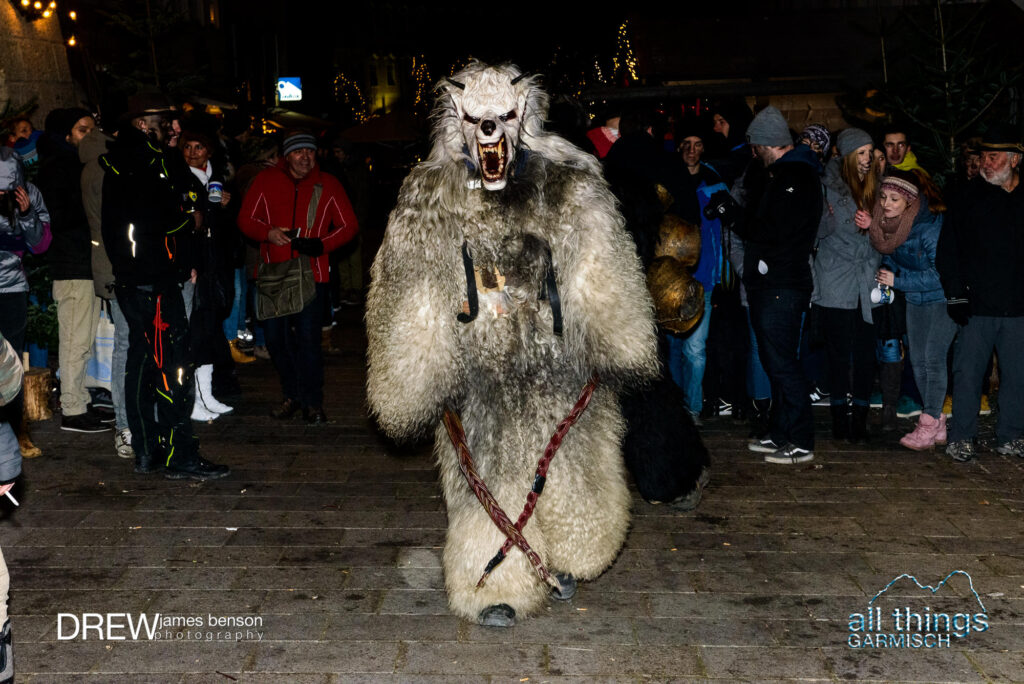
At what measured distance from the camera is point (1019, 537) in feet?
19.3

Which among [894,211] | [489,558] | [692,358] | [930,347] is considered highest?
[894,211]

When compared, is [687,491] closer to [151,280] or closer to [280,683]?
[280,683]

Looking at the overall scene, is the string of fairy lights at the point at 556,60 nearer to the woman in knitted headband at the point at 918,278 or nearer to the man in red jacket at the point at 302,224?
the man in red jacket at the point at 302,224

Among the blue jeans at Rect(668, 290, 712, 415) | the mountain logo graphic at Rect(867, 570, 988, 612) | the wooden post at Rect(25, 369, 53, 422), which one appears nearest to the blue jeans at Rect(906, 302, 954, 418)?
the blue jeans at Rect(668, 290, 712, 415)

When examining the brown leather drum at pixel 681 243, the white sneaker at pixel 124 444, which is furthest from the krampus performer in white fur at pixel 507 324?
the white sneaker at pixel 124 444

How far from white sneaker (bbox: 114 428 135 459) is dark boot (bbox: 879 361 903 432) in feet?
18.2

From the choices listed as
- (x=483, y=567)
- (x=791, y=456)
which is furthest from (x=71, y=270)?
(x=791, y=456)

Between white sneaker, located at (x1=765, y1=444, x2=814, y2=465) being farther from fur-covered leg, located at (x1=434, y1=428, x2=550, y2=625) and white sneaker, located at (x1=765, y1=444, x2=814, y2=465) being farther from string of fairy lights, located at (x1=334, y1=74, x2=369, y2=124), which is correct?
string of fairy lights, located at (x1=334, y1=74, x2=369, y2=124)

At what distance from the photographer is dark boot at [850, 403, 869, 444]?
798 cm

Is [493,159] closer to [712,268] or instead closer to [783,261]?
[783,261]

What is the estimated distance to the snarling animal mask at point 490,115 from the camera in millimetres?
4473

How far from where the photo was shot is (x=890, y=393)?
8.33 m

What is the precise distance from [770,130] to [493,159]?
3.41m

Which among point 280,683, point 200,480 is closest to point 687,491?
point 280,683
